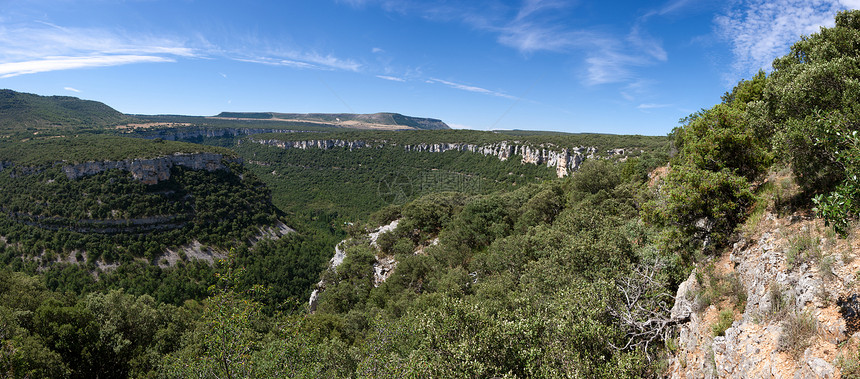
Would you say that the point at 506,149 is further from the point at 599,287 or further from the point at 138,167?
the point at 138,167

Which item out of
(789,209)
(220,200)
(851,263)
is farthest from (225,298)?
(220,200)

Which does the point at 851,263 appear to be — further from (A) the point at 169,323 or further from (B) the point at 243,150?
(B) the point at 243,150

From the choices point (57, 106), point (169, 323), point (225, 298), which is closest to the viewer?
point (225, 298)

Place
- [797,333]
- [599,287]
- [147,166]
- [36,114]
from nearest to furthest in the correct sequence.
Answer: [797,333] → [599,287] → [147,166] → [36,114]

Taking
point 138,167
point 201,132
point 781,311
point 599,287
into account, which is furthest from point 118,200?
point 201,132

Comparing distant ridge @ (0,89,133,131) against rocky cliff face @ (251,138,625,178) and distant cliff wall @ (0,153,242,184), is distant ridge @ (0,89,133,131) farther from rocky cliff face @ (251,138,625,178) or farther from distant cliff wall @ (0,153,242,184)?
distant cliff wall @ (0,153,242,184)

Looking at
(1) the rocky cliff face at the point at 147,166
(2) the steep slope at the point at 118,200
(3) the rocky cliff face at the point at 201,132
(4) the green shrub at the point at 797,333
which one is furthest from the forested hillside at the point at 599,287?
(3) the rocky cliff face at the point at 201,132

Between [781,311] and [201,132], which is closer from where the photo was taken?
[781,311]
